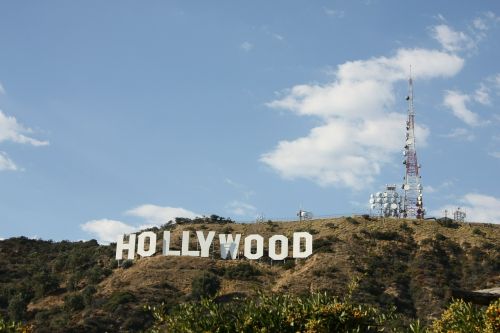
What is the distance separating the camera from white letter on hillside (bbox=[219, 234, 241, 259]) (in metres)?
88.6

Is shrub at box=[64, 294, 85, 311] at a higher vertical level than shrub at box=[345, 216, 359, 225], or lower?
lower

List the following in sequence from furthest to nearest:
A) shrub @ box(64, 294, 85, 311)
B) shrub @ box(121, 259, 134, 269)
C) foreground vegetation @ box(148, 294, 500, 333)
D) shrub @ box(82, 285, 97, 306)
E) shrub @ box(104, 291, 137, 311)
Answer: shrub @ box(121, 259, 134, 269)
shrub @ box(82, 285, 97, 306)
shrub @ box(64, 294, 85, 311)
shrub @ box(104, 291, 137, 311)
foreground vegetation @ box(148, 294, 500, 333)

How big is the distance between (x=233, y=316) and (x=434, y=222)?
82.9 m

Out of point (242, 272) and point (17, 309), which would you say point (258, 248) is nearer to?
point (242, 272)

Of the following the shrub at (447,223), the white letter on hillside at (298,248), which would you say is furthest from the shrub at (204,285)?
the shrub at (447,223)

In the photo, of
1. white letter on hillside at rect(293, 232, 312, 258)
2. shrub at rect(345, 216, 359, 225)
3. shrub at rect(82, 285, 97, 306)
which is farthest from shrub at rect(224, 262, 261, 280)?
shrub at rect(345, 216, 359, 225)

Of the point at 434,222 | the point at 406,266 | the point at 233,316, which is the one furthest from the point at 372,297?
the point at 233,316

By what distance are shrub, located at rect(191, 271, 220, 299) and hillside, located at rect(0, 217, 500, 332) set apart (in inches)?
39.4

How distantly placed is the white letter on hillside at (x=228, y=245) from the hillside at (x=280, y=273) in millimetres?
1210

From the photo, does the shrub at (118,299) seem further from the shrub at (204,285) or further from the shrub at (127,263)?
the shrub at (127,263)

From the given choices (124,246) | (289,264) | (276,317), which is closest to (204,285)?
(289,264)

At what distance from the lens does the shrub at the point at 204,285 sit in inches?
3034

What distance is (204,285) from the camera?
78312 millimetres

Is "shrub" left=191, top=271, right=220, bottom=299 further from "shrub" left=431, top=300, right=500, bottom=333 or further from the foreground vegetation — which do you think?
"shrub" left=431, top=300, right=500, bottom=333
